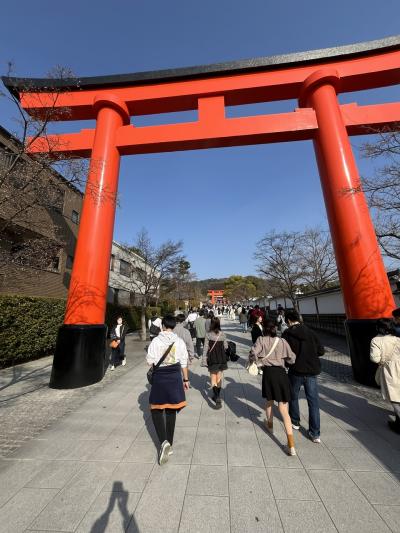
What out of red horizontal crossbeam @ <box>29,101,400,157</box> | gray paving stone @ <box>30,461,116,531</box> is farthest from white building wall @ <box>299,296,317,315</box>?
gray paving stone @ <box>30,461,116,531</box>

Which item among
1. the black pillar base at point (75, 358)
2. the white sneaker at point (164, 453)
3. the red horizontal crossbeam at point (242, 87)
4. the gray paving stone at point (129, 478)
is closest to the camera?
the gray paving stone at point (129, 478)

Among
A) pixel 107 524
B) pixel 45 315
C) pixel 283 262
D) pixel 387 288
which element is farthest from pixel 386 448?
pixel 283 262

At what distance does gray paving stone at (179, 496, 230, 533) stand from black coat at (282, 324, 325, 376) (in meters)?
1.84

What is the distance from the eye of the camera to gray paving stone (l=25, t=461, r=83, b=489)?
2779 mm

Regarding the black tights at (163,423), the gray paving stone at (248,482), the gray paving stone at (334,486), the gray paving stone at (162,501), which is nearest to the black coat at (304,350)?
the gray paving stone at (334,486)

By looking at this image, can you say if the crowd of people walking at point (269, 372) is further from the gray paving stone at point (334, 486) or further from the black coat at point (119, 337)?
the black coat at point (119, 337)

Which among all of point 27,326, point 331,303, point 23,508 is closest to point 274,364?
point 23,508

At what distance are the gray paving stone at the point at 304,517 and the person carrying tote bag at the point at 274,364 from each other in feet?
2.97

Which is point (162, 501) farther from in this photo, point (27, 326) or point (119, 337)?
point (27, 326)

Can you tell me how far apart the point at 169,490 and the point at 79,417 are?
2677mm

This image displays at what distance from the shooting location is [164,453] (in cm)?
313

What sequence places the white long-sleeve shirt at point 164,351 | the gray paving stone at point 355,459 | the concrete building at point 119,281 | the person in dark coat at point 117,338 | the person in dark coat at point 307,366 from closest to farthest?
1. the gray paving stone at point 355,459
2. the white long-sleeve shirt at point 164,351
3. the person in dark coat at point 307,366
4. the person in dark coat at point 117,338
5. the concrete building at point 119,281

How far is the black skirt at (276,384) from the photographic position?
346cm

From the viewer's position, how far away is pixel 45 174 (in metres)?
4.55
